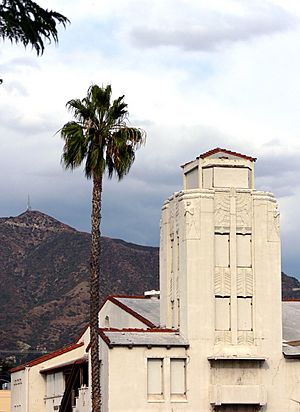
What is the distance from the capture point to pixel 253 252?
51.1 metres

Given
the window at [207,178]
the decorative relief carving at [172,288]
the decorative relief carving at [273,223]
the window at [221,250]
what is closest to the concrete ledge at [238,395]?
the decorative relief carving at [172,288]

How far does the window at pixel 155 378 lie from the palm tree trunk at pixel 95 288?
2.92 m

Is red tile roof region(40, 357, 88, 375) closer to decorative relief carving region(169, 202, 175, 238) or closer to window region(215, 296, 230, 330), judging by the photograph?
decorative relief carving region(169, 202, 175, 238)

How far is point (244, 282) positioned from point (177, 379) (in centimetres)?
571

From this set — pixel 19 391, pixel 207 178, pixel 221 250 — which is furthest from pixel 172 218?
pixel 19 391

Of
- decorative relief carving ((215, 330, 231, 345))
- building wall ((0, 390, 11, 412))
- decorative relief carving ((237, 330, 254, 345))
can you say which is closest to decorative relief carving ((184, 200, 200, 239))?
decorative relief carving ((215, 330, 231, 345))

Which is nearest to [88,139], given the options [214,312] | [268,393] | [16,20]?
[214,312]

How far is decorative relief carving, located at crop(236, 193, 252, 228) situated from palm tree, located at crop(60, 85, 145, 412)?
20.1 ft

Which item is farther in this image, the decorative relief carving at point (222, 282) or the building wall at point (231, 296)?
the decorative relief carving at point (222, 282)

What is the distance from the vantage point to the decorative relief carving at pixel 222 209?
167 ft

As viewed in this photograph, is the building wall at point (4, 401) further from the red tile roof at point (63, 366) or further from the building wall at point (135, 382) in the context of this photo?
the building wall at point (135, 382)

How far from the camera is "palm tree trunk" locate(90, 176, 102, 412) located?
4625 centimetres

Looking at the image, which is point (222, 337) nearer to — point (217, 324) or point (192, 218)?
point (217, 324)

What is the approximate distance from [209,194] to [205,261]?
3323 mm
